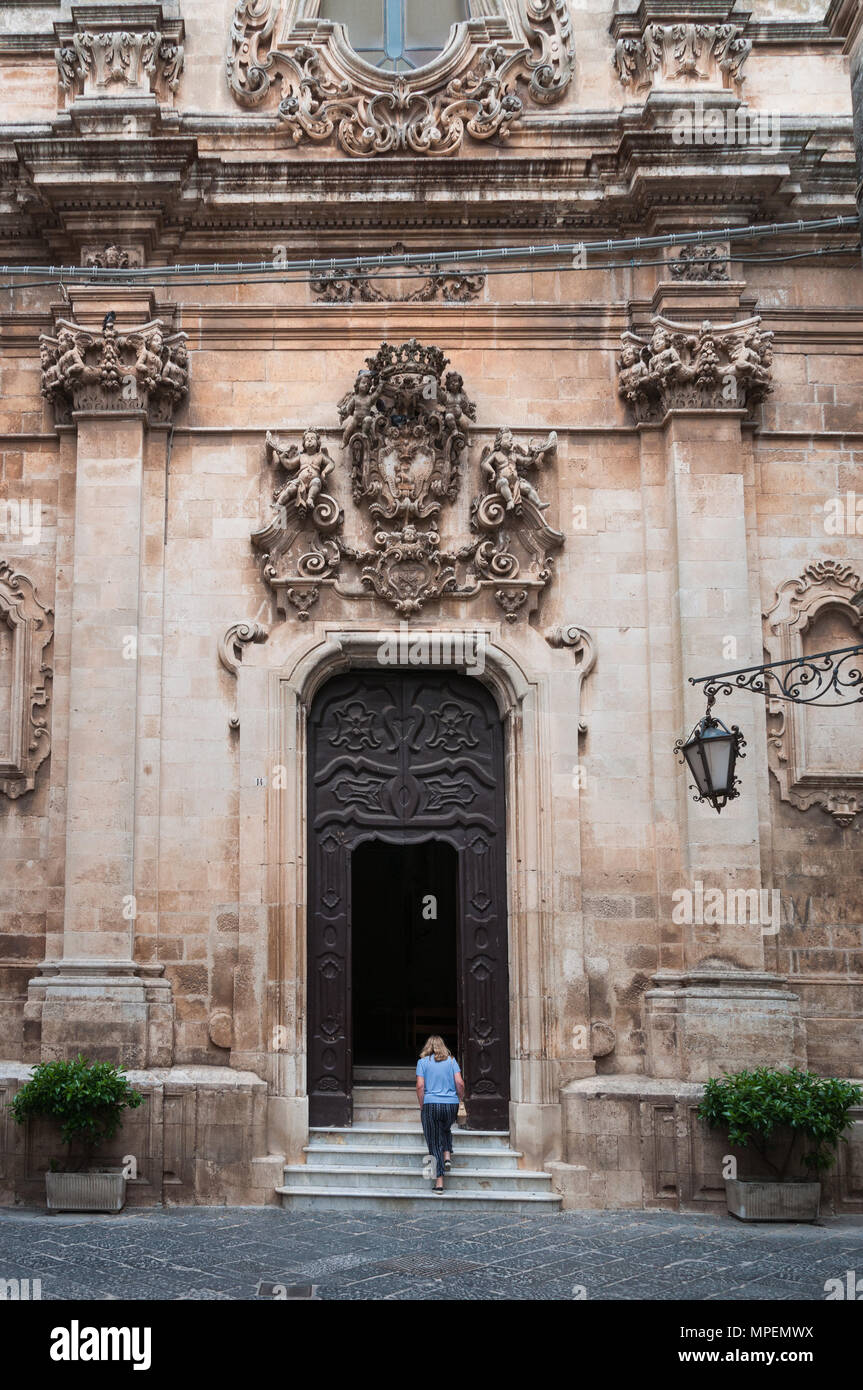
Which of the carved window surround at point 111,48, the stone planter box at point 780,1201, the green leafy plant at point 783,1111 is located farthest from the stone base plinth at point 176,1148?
the carved window surround at point 111,48

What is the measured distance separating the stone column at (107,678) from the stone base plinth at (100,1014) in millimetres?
11

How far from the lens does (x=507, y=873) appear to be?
47.0 feet

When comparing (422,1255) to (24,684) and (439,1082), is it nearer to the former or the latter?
(439,1082)

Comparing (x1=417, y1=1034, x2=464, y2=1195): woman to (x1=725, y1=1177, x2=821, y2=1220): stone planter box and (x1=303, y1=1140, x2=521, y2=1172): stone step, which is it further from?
(x1=725, y1=1177, x2=821, y2=1220): stone planter box

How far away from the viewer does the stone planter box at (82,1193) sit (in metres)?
12.6

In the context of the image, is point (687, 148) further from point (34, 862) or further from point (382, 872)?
point (382, 872)

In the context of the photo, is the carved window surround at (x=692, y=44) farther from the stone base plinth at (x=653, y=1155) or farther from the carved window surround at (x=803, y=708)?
the stone base plinth at (x=653, y=1155)

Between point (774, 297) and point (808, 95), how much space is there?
2223 millimetres

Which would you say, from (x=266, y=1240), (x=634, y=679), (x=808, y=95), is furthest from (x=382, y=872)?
(x=808, y=95)

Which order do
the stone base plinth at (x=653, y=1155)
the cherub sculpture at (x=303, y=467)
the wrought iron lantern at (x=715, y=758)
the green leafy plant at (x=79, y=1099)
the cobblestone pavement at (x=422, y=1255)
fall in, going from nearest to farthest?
the cobblestone pavement at (x=422, y=1255)
the wrought iron lantern at (x=715, y=758)
the green leafy plant at (x=79, y=1099)
the stone base plinth at (x=653, y=1155)
the cherub sculpture at (x=303, y=467)

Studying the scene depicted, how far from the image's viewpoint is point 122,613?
14.1 meters

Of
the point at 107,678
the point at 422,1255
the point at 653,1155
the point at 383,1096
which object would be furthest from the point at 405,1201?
the point at 107,678

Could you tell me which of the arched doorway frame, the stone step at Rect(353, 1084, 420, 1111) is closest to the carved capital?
the arched doorway frame

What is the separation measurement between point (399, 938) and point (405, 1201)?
8.04 meters
